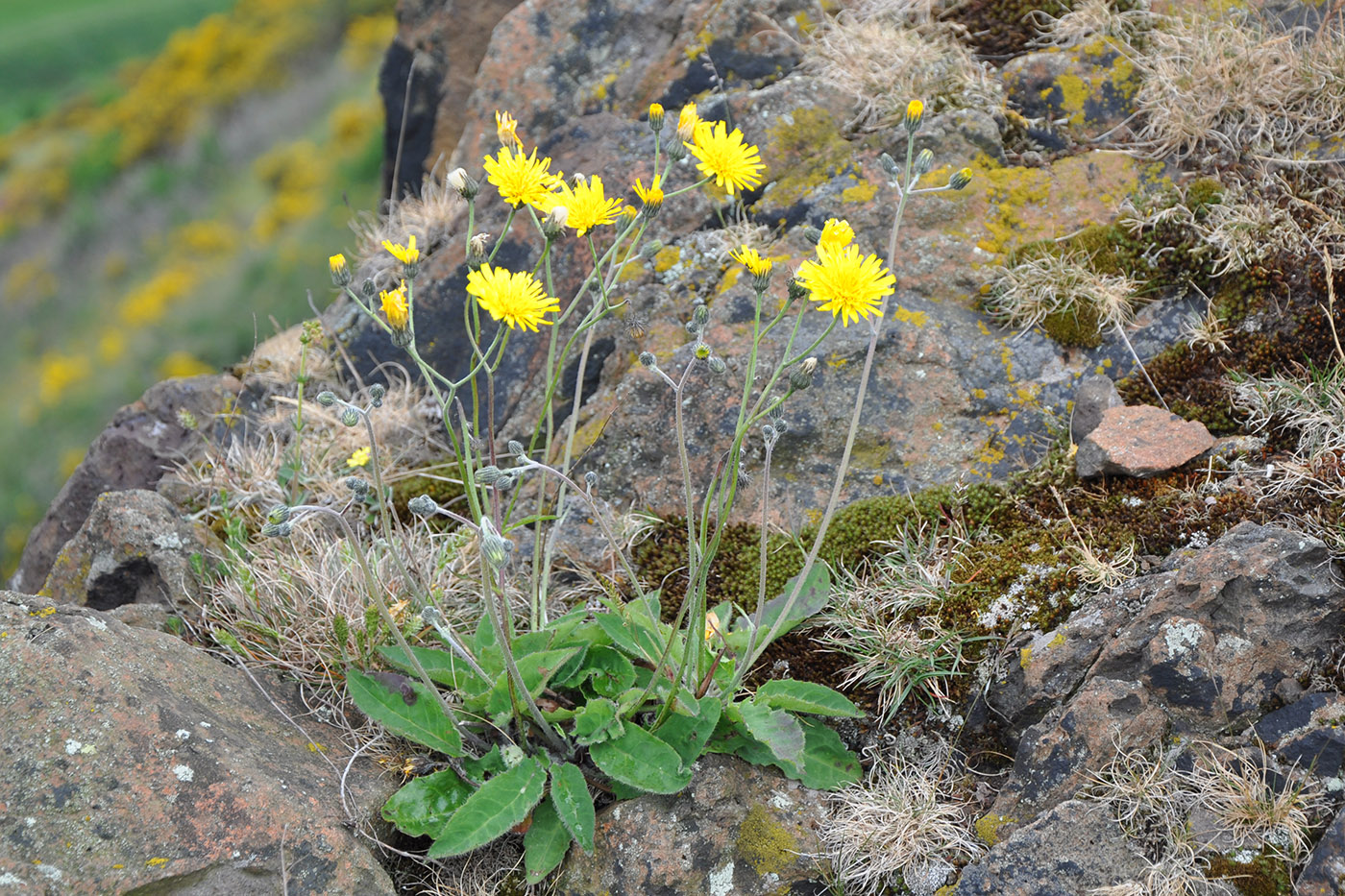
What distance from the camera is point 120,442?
4312mm

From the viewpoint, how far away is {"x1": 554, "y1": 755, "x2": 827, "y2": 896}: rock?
2352mm

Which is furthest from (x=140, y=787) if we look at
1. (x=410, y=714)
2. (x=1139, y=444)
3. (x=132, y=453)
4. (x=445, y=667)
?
(x=1139, y=444)

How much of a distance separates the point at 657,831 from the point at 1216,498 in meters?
1.98

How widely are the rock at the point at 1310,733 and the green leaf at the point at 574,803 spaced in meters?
1.71

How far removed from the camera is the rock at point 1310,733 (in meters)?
2.01

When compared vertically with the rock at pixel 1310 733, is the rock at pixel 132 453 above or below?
above

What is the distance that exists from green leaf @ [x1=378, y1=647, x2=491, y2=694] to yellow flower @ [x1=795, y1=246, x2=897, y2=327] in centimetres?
146

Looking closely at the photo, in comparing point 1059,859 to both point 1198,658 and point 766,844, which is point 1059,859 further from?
point 766,844

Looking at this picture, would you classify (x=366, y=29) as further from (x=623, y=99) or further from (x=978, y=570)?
(x=978, y=570)

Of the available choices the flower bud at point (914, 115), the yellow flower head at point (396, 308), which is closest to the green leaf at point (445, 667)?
the yellow flower head at point (396, 308)

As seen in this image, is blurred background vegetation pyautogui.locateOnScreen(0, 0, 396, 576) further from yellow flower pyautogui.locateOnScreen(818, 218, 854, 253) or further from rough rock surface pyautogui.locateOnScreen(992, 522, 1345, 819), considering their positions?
rough rock surface pyautogui.locateOnScreen(992, 522, 1345, 819)

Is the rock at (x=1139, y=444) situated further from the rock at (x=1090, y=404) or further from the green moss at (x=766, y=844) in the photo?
the green moss at (x=766, y=844)

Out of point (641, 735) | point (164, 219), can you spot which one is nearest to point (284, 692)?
point (641, 735)

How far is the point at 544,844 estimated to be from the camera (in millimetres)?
2383
